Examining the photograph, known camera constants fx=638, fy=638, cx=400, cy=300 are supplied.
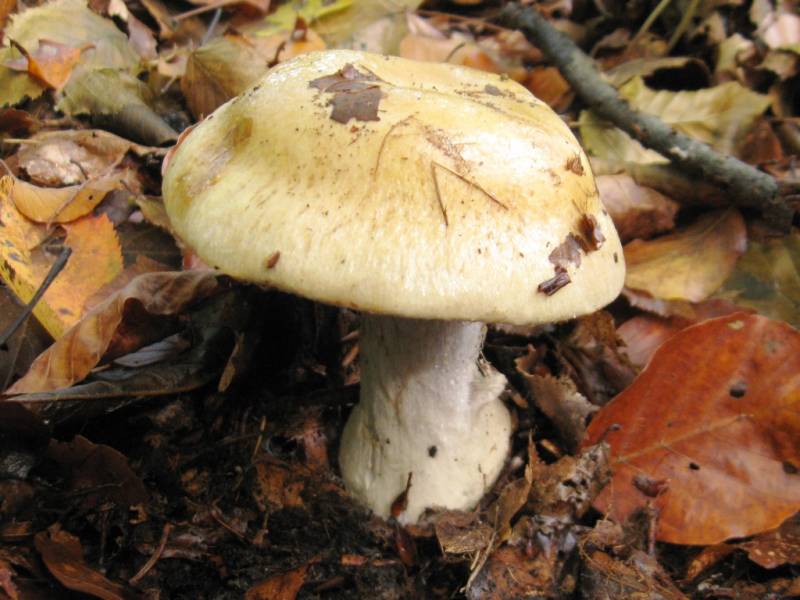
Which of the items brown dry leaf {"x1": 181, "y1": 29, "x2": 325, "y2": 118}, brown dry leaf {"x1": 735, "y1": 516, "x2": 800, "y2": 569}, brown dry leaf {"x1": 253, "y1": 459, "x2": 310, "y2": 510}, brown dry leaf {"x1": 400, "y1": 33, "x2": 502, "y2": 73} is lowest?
brown dry leaf {"x1": 735, "y1": 516, "x2": 800, "y2": 569}

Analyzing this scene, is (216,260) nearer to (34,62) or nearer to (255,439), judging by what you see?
(255,439)

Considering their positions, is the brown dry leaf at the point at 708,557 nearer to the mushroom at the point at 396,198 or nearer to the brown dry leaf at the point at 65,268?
the mushroom at the point at 396,198

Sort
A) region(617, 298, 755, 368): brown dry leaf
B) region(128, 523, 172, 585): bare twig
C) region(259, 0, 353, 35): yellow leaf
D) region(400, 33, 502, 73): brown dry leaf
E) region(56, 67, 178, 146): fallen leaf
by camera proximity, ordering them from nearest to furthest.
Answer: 1. region(128, 523, 172, 585): bare twig
2. region(617, 298, 755, 368): brown dry leaf
3. region(56, 67, 178, 146): fallen leaf
4. region(400, 33, 502, 73): brown dry leaf
5. region(259, 0, 353, 35): yellow leaf

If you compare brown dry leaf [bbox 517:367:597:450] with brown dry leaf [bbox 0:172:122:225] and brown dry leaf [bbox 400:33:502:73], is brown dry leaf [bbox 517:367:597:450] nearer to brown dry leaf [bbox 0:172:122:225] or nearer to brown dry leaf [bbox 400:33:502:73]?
brown dry leaf [bbox 0:172:122:225]

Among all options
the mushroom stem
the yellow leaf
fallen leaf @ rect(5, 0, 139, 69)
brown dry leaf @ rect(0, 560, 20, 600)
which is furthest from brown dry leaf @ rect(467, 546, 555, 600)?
the yellow leaf

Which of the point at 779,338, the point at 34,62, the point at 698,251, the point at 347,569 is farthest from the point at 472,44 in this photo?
the point at 347,569
